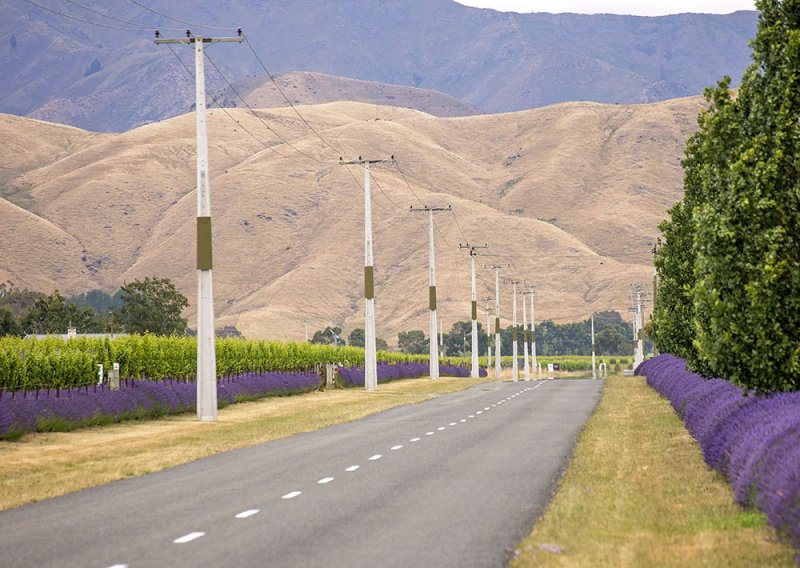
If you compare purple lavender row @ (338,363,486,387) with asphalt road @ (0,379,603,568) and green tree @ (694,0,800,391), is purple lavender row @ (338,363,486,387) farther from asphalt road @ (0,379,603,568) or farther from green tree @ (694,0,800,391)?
green tree @ (694,0,800,391)

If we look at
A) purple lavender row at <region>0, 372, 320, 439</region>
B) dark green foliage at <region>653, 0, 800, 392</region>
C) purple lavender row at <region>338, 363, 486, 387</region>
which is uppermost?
dark green foliage at <region>653, 0, 800, 392</region>

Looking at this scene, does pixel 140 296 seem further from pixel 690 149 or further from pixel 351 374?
pixel 690 149

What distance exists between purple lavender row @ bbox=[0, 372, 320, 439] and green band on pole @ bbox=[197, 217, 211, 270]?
419 centimetres

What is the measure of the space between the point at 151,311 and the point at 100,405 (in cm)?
8765

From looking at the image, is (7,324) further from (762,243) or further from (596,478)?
(762,243)

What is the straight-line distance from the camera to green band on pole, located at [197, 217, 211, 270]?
32344 millimetres

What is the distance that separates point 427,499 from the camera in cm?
1420

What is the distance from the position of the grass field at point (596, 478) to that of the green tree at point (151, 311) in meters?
80.9

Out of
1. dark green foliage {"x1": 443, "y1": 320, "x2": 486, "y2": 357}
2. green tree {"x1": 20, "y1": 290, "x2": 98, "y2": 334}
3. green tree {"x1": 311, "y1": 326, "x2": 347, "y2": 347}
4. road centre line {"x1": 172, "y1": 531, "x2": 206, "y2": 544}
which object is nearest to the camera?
road centre line {"x1": 172, "y1": 531, "x2": 206, "y2": 544}

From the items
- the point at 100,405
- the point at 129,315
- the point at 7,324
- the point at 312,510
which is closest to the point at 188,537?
the point at 312,510

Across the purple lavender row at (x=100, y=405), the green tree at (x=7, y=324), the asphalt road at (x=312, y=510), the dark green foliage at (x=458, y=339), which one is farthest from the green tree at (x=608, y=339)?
the asphalt road at (x=312, y=510)

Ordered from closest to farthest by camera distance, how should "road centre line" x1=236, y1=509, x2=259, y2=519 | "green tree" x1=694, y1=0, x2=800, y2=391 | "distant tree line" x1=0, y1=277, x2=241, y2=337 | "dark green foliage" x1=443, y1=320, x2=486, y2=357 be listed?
"road centre line" x1=236, y1=509, x2=259, y2=519, "green tree" x1=694, y1=0, x2=800, y2=391, "distant tree line" x1=0, y1=277, x2=241, y2=337, "dark green foliage" x1=443, y1=320, x2=486, y2=357

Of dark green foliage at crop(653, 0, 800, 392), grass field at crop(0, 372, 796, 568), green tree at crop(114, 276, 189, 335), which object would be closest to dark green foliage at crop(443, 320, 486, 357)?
green tree at crop(114, 276, 189, 335)

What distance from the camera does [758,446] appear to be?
39.7ft
